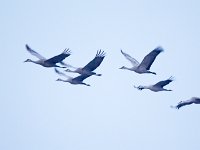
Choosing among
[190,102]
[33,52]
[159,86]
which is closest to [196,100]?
[190,102]

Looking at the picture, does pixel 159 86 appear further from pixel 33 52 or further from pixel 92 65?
pixel 33 52

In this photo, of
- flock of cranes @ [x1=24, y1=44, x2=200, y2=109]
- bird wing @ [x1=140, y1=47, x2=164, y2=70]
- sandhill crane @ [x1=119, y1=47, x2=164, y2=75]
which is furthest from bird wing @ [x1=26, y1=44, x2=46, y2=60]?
bird wing @ [x1=140, y1=47, x2=164, y2=70]

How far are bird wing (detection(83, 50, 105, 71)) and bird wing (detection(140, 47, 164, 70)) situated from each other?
260 cm


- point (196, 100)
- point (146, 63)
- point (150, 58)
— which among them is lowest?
point (196, 100)

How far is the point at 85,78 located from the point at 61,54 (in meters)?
5.40

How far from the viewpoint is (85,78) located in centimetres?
4006

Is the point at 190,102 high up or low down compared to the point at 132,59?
down

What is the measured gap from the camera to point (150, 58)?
1411 inches

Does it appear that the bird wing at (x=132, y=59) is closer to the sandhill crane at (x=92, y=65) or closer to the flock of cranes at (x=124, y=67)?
the flock of cranes at (x=124, y=67)

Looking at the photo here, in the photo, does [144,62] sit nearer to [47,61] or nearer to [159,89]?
[159,89]

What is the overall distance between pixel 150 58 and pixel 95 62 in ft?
10.2

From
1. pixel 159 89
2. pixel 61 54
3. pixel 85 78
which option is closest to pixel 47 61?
pixel 61 54

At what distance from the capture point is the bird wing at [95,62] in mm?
34875

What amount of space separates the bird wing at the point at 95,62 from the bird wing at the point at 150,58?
2601 millimetres
